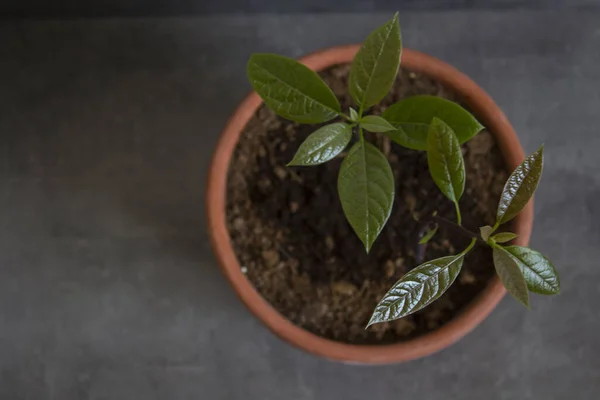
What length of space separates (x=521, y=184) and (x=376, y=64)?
0.23 meters

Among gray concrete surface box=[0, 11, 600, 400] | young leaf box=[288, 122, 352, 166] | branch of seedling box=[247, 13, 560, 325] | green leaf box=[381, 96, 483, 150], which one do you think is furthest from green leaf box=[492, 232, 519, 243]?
gray concrete surface box=[0, 11, 600, 400]

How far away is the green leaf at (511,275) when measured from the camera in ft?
2.16

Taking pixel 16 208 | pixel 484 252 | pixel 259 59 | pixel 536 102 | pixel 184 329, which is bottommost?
pixel 184 329

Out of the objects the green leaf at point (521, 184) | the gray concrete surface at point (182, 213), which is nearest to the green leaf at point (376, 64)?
the green leaf at point (521, 184)

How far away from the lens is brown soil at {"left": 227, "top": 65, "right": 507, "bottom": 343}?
96 centimetres

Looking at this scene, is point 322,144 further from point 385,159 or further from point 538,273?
point 538,273

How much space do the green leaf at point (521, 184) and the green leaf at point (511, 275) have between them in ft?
0.15

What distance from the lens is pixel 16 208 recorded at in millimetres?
1204

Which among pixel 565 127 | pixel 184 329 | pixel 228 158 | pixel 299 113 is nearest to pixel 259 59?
pixel 299 113

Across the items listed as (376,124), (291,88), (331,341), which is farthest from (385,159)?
(331,341)

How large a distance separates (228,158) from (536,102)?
0.67 m

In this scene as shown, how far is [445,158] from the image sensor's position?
0.71m

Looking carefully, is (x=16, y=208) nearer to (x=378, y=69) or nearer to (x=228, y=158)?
(x=228, y=158)

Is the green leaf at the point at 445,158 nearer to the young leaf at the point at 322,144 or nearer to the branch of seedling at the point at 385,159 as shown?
the branch of seedling at the point at 385,159
